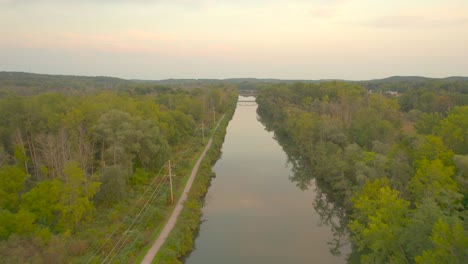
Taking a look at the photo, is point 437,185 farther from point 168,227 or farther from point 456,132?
point 168,227

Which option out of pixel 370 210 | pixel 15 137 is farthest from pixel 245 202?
pixel 15 137

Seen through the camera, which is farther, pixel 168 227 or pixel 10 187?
pixel 168 227

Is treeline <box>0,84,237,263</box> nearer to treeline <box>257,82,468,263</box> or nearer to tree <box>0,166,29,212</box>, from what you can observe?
→ tree <box>0,166,29,212</box>

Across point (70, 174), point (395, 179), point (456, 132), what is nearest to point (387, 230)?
point (395, 179)

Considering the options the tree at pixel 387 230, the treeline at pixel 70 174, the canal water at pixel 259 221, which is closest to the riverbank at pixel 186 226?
the canal water at pixel 259 221

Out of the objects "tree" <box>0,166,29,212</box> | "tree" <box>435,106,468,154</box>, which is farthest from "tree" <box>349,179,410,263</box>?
"tree" <box>0,166,29,212</box>
